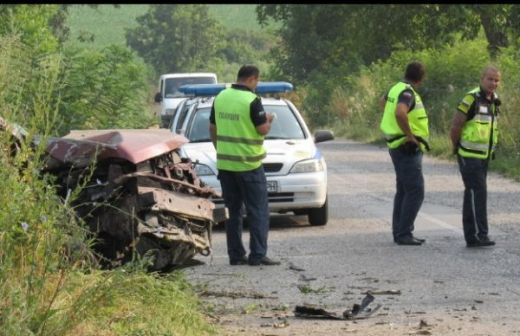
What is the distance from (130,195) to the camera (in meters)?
11.2

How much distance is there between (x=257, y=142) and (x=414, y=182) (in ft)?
7.25

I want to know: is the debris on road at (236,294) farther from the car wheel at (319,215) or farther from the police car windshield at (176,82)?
the police car windshield at (176,82)

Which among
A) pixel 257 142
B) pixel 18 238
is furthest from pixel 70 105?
pixel 18 238

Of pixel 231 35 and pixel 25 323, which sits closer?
pixel 25 323

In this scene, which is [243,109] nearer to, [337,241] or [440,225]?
[337,241]

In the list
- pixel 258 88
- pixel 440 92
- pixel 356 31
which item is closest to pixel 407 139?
pixel 258 88

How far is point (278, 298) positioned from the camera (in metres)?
11.0

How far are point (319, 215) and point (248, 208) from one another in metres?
3.51

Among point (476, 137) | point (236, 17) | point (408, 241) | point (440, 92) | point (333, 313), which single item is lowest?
point (236, 17)

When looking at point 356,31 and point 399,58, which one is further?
point 356,31

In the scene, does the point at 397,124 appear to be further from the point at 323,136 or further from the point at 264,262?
the point at 264,262

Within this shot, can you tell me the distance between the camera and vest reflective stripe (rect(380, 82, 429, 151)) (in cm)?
1469

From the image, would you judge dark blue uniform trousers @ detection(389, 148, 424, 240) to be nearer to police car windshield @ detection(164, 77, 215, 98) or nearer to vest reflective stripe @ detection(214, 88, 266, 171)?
vest reflective stripe @ detection(214, 88, 266, 171)

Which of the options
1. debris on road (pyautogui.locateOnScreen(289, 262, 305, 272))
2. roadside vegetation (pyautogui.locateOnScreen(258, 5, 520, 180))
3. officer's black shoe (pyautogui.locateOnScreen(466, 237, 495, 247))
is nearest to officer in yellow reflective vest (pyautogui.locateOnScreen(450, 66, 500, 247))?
officer's black shoe (pyautogui.locateOnScreen(466, 237, 495, 247))
